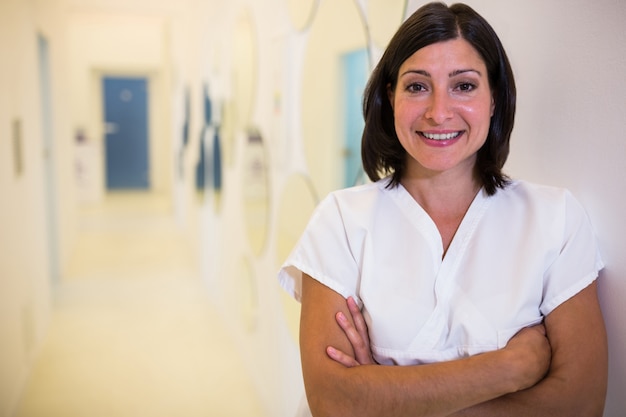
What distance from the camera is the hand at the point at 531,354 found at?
3.45 ft

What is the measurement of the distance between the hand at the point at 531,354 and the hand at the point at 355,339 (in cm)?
28

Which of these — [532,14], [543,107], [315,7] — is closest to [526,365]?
[543,107]

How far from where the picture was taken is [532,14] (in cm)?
124

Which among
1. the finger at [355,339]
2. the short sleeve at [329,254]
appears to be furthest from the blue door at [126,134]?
the finger at [355,339]

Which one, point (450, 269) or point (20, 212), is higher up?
point (450, 269)

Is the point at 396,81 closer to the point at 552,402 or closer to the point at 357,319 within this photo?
the point at 357,319

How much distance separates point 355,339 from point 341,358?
5 centimetres

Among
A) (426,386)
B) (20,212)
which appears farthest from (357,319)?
(20,212)

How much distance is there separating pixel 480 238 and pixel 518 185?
0.14 metres

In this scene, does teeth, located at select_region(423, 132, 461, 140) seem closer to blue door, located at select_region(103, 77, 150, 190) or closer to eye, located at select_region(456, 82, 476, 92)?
eye, located at select_region(456, 82, 476, 92)

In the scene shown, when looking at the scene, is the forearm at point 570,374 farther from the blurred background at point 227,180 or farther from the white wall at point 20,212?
the white wall at point 20,212

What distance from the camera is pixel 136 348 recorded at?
4051 millimetres

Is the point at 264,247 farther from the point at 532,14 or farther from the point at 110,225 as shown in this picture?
the point at 110,225

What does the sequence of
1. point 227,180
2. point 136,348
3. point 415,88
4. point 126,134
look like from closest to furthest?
point 415,88, point 136,348, point 227,180, point 126,134
